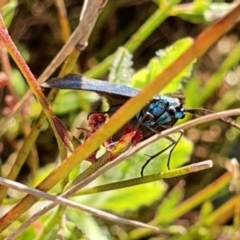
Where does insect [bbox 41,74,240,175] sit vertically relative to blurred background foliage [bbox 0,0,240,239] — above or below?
above

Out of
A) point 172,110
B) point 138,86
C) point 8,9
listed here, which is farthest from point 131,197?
point 8,9

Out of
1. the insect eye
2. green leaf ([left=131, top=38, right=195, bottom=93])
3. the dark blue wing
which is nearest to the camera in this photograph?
the dark blue wing

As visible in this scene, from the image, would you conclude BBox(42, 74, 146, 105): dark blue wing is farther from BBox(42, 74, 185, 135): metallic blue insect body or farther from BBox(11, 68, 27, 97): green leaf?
BBox(11, 68, 27, 97): green leaf

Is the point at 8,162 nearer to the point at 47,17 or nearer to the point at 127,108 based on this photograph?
the point at 47,17

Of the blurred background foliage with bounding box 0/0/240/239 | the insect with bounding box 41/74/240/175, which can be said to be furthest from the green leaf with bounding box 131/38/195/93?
the insect with bounding box 41/74/240/175

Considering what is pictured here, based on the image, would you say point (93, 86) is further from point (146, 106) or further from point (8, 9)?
point (8, 9)

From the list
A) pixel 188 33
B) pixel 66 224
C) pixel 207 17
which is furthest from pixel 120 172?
pixel 188 33
